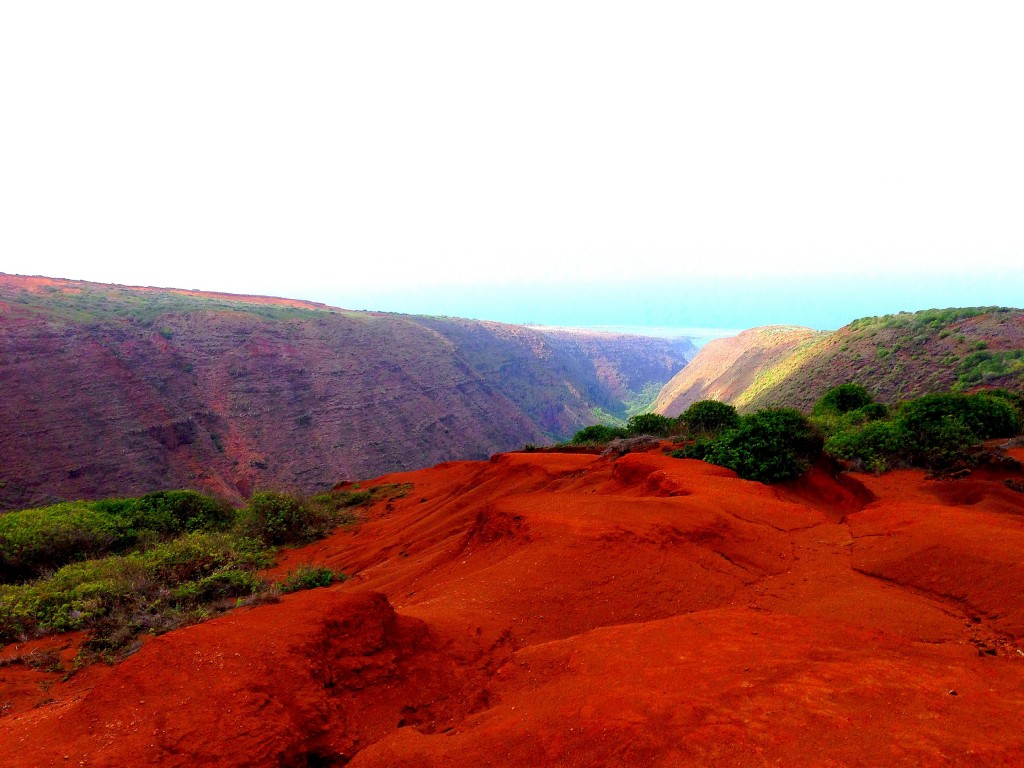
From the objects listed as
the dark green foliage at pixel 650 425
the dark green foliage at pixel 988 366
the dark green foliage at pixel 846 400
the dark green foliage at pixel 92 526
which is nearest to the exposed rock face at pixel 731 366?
Result: the dark green foliage at pixel 988 366

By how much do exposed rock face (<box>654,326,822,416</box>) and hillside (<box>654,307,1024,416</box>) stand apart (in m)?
0.29

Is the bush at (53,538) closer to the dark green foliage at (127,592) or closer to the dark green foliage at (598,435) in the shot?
the dark green foliage at (127,592)

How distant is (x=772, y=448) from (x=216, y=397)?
34.3 meters

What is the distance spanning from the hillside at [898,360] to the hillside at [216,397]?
2276cm

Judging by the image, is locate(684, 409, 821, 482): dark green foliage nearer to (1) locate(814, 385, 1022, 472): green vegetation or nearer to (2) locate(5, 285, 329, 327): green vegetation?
(1) locate(814, 385, 1022, 472): green vegetation

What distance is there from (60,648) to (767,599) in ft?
27.2

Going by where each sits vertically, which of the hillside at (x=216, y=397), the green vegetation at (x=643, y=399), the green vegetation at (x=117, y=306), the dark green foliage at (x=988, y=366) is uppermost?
the green vegetation at (x=117, y=306)

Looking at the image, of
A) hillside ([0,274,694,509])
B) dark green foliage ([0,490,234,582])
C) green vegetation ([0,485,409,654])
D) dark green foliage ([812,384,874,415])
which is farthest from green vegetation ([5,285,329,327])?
dark green foliage ([812,384,874,415])

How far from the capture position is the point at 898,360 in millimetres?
30125

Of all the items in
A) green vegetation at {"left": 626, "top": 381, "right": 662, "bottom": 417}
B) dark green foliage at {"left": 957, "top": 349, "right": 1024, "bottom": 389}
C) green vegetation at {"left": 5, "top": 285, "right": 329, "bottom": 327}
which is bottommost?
green vegetation at {"left": 626, "top": 381, "right": 662, "bottom": 417}

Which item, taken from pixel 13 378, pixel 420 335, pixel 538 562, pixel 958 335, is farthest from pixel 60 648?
pixel 420 335

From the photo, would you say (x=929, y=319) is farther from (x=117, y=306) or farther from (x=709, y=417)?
(x=117, y=306)

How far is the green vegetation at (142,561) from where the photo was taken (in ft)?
23.1

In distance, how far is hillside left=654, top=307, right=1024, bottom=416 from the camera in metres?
24.7
